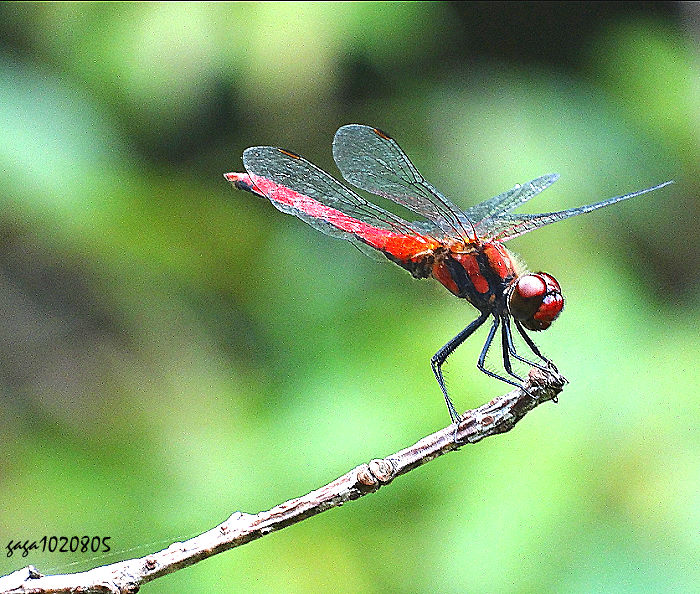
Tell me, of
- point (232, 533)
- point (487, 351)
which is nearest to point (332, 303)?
point (487, 351)

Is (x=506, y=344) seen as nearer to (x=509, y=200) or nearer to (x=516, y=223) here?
(x=516, y=223)

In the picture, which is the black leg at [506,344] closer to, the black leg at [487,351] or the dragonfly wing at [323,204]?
the black leg at [487,351]

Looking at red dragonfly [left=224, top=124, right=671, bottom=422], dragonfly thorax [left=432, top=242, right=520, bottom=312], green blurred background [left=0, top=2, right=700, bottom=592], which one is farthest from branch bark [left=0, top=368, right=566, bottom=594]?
green blurred background [left=0, top=2, right=700, bottom=592]

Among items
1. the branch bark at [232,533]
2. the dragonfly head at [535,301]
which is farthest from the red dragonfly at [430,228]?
the branch bark at [232,533]

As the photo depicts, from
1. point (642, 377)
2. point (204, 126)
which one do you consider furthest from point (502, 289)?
point (204, 126)

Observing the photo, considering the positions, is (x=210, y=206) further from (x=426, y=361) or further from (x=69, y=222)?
(x=426, y=361)

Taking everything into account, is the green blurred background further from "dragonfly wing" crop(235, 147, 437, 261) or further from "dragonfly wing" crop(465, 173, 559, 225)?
"dragonfly wing" crop(235, 147, 437, 261)
